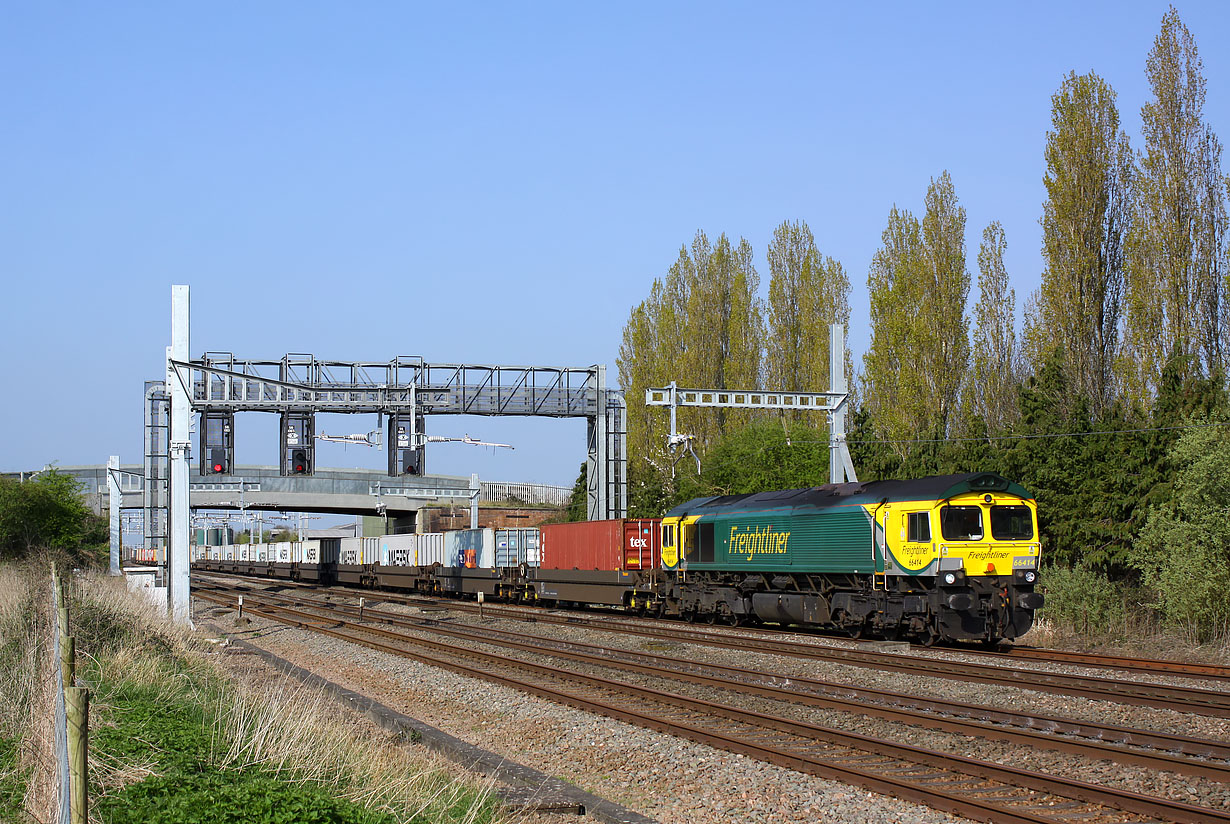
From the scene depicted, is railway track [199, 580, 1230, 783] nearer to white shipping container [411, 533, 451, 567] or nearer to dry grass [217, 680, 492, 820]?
dry grass [217, 680, 492, 820]

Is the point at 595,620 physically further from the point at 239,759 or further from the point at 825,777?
the point at 239,759

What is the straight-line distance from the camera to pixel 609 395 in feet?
136

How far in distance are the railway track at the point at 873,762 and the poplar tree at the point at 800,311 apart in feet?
116

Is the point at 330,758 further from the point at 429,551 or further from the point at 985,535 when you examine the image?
the point at 429,551

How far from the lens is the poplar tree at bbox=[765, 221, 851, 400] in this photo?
5144 centimetres

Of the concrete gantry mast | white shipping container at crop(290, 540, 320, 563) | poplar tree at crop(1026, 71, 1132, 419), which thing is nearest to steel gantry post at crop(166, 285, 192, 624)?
the concrete gantry mast

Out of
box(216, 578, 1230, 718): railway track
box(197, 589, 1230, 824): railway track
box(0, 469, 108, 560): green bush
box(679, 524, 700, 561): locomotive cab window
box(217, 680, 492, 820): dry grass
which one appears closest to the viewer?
box(217, 680, 492, 820): dry grass

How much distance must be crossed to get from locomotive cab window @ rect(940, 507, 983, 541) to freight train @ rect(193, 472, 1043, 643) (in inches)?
1.0

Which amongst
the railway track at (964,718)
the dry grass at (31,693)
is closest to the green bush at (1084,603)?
the railway track at (964,718)

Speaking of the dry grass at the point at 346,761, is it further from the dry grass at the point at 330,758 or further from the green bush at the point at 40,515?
the green bush at the point at 40,515

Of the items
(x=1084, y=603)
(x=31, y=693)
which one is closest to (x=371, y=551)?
(x=1084, y=603)

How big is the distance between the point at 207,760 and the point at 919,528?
609 inches

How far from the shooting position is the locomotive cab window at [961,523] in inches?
822

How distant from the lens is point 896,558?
21469mm
